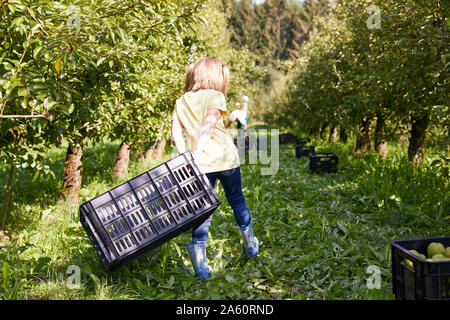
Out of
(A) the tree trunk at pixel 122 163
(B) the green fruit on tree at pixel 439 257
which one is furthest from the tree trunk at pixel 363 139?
(B) the green fruit on tree at pixel 439 257

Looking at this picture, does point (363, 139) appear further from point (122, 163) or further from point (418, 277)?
point (418, 277)

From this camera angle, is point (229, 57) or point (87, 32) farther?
point (229, 57)

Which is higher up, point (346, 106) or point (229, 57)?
point (229, 57)

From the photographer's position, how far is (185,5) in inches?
157

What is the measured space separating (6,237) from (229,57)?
1268 centimetres

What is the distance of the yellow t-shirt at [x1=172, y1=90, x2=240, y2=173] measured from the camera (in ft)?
10.4

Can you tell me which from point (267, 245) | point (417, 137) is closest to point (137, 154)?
point (417, 137)

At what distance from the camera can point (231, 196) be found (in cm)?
346

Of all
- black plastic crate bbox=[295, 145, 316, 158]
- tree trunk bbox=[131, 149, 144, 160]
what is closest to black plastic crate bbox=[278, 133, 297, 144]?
black plastic crate bbox=[295, 145, 316, 158]
